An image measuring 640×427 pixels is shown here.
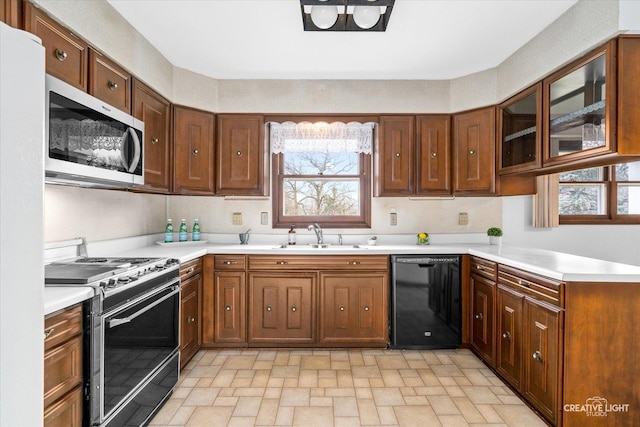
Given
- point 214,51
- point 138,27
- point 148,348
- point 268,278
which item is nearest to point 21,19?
point 138,27

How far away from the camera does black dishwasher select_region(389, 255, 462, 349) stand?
3086 millimetres

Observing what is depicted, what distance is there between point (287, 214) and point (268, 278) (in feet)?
2.76

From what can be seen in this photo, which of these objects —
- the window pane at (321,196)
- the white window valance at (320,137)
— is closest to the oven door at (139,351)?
the window pane at (321,196)

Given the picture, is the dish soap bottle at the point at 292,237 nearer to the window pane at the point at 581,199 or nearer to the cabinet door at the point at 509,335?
the cabinet door at the point at 509,335

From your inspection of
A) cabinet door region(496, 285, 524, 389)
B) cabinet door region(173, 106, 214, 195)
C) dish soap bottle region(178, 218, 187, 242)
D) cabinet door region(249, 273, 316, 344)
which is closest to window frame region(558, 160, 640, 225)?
cabinet door region(496, 285, 524, 389)

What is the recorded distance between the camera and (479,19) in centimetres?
243

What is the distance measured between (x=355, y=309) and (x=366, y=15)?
2.30 metres

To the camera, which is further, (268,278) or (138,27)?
(268,278)

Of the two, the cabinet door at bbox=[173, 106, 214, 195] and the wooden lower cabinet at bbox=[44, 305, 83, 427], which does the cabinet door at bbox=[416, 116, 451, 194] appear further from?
the wooden lower cabinet at bbox=[44, 305, 83, 427]

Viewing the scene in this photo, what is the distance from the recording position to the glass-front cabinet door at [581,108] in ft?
6.42

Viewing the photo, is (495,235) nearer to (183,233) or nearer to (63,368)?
(183,233)

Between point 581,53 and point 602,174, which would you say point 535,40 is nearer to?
point 581,53

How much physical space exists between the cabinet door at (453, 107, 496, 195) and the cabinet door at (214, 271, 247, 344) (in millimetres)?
2231

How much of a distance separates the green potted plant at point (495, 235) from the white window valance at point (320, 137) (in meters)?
1.39
